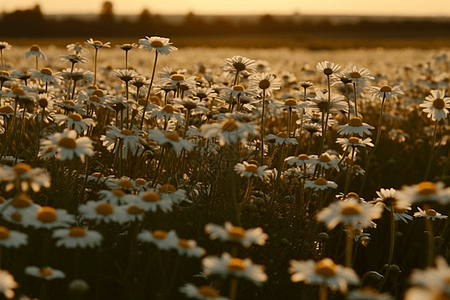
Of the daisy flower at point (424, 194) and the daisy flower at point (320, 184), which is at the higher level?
the daisy flower at point (424, 194)

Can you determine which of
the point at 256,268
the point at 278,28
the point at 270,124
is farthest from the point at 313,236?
the point at 278,28

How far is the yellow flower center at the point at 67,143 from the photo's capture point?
309 centimetres

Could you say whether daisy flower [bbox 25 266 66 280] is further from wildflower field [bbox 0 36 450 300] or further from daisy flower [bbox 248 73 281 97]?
daisy flower [bbox 248 73 281 97]

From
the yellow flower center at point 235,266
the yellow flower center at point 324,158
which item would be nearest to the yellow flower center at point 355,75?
the yellow flower center at point 324,158

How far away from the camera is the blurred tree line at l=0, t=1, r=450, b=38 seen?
6653 cm

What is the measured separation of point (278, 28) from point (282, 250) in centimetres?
8755

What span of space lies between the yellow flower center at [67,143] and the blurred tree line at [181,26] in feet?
215

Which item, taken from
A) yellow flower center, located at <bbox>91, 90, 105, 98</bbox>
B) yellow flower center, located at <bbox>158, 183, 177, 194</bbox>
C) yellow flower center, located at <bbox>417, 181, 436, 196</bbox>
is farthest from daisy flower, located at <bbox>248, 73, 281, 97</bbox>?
yellow flower center, located at <bbox>417, 181, 436, 196</bbox>

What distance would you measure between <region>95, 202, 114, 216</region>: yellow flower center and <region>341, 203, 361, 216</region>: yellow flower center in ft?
3.56

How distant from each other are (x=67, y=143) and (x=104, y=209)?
20.1 inches

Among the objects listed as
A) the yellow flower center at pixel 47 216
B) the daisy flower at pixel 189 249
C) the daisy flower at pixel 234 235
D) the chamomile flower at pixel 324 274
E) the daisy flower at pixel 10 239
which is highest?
the daisy flower at pixel 234 235

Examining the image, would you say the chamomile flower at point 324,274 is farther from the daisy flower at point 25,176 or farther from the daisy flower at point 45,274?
the daisy flower at point 25,176

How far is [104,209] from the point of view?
2.79m

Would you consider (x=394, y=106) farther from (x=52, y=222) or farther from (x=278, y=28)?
(x=278, y=28)
